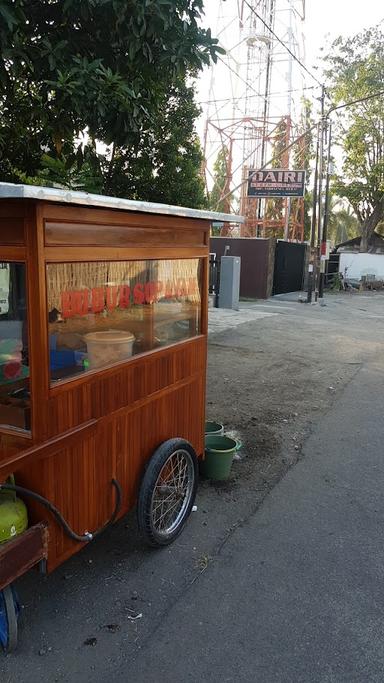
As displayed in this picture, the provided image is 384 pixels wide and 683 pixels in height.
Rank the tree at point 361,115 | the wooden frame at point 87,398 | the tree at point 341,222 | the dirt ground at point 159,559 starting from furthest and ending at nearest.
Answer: the tree at point 341,222 < the tree at point 361,115 < the dirt ground at point 159,559 < the wooden frame at point 87,398

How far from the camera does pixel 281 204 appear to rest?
3094 cm

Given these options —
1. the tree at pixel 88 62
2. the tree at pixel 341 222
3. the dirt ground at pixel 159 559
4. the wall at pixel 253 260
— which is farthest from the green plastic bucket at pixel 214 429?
the tree at pixel 341 222

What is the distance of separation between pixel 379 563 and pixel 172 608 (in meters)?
1.43

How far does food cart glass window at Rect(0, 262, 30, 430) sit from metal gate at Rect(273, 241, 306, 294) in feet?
63.8

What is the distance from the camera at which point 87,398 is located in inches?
111

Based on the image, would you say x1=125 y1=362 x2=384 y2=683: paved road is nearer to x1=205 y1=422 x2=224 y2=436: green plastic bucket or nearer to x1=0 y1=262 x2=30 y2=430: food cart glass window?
x1=205 y1=422 x2=224 y2=436: green plastic bucket

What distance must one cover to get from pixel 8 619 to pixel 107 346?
145cm

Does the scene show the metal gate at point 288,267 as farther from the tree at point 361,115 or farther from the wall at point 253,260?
the tree at point 361,115

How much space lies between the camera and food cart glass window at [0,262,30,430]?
258cm

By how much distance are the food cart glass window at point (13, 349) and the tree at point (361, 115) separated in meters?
31.0

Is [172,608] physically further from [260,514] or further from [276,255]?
[276,255]

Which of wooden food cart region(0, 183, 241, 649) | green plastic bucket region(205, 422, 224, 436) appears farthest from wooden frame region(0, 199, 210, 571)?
green plastic bucket region(205, 422, 224, 436)

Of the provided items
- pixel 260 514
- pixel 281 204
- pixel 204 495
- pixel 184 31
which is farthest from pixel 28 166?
pixel 281 204

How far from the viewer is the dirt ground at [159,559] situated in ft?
8.45
